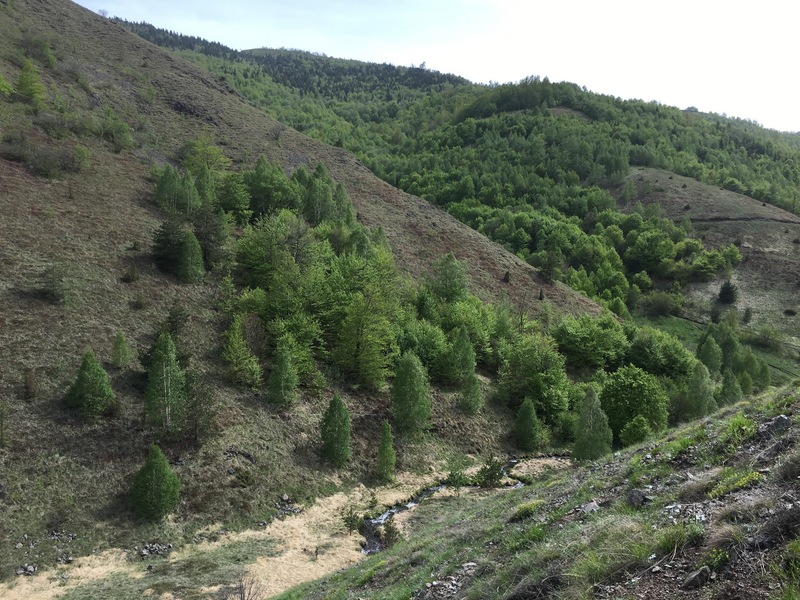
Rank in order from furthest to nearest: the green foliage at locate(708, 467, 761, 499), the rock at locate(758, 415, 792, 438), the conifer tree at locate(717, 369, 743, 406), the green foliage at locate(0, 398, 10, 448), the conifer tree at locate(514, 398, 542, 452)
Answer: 1. the conifer tree at locate(717, 369, 743, 406)
2. the conifer tree at locate(514, 398, 542, 452)
3. the green foliage at locate(0, 398, 10, 448)
4. the rock at locate(758, 415, 792, 438)
5. the green foliage at locate(708, 467, 761, 499)

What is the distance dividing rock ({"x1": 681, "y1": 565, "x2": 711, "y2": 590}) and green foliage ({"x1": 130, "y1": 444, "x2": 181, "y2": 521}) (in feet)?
84.2

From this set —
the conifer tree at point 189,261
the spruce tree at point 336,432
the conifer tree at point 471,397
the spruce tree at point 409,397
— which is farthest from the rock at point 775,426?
the conifer tree at point 189,261

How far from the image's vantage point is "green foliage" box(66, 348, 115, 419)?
30.4 m

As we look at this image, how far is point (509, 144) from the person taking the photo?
188 m

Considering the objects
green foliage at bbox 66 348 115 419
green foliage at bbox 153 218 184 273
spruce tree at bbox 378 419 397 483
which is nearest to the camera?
green foliage at bbox 66 348 115 419

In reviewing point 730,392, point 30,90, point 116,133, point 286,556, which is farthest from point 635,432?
→ point 30,90

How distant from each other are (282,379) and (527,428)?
73.5ft

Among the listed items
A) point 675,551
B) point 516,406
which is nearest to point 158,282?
point 516,406

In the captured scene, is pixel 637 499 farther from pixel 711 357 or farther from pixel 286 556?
A: pixel 711 357

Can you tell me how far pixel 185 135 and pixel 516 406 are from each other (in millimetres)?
70563

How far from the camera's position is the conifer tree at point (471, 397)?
157ft

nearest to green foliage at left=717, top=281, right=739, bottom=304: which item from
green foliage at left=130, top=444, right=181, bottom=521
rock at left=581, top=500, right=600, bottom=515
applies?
rock at left=581, top=500, right=600, bottom=515

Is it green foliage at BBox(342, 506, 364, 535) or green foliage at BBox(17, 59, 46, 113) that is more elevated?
green foliage at BBox(17, 59, 46, 113)

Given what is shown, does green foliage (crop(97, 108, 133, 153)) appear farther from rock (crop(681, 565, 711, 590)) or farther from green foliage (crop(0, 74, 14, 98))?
rock (crop(681, 565, 711, 590))
